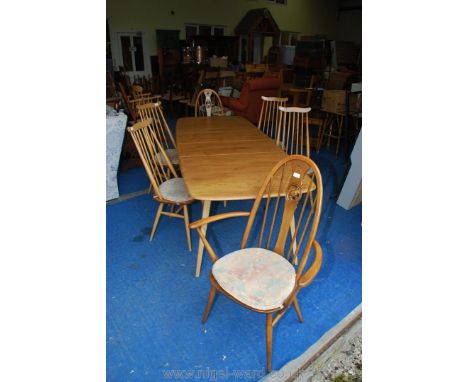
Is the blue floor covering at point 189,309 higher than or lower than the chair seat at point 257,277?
lower

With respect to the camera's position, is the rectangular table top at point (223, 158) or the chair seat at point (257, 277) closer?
the chair seat at point (257, 277)

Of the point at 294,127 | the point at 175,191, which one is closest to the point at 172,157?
the point at 175,191

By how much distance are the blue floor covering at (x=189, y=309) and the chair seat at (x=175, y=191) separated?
42 cm

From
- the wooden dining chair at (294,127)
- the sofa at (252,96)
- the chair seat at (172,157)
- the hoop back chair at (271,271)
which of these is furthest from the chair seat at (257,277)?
the sofa at (252,96)

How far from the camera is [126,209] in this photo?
287cm

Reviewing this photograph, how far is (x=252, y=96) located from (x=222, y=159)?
3.01 m

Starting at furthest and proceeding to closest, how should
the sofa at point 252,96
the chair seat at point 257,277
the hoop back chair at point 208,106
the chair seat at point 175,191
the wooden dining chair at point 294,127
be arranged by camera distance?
1. the sofa at point 252,96
2. the hoop back chair at point 208,106
3. the wooden dining chair at point 294,127
4. the chair seat at point 175,191
5. the chair seat at point 257,277

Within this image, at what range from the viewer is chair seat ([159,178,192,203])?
214 centimetres

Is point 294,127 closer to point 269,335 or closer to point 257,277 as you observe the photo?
point 257,277

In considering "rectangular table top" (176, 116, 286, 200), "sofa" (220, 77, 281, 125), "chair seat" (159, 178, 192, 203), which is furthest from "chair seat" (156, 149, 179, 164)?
"sofa" (220, 77, 281, 125)

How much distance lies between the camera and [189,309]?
71.5 inches

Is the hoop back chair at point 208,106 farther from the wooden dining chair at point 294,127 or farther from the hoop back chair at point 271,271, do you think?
the hoop back chair at point 271,271

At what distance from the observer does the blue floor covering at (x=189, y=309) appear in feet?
4.99

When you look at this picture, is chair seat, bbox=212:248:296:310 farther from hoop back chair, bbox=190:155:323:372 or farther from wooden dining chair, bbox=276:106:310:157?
wooden dining chair, bbox=276:106:310:157
